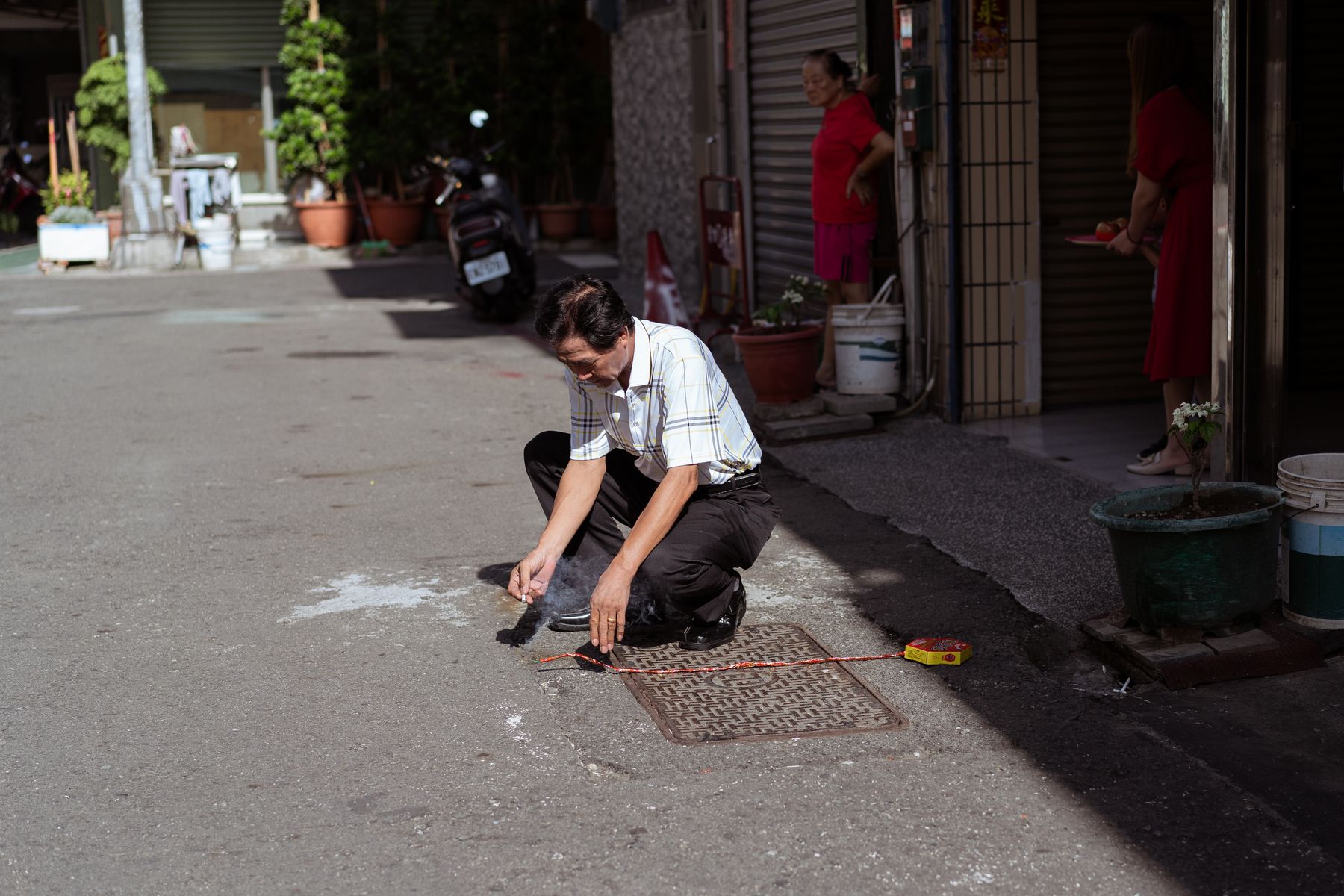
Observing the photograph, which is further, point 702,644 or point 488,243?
point 488,243

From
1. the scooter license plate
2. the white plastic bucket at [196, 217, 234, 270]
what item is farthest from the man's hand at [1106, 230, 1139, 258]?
the white plastic bucket at [196, 217, 234, 270]

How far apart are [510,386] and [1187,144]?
525cm

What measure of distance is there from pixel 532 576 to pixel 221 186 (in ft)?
56.3

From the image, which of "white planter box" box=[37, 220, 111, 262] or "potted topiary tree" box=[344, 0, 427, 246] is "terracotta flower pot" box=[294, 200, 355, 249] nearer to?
"potted topiary tree" box=[344, 0, 427, 246]

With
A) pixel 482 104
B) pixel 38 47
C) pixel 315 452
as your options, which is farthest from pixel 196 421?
pixel 38 47

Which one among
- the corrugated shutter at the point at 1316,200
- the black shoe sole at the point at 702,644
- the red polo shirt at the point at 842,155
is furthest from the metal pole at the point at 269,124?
the black shoe sole at the point at 702,644

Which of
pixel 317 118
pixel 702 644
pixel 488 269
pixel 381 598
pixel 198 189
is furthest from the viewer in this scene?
pixel 317 118

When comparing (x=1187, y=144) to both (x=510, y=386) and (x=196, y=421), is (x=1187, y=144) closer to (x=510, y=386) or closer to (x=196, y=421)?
(x=510, y=386)

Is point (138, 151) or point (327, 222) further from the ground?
point (138, 151)

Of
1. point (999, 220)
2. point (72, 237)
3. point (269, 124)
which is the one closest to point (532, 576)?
point (999, 220)

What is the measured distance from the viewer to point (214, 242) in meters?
19.9

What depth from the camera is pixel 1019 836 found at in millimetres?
3688

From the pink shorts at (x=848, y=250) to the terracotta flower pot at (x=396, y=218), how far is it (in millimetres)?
13209

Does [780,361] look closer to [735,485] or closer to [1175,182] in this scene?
[1175,182]
